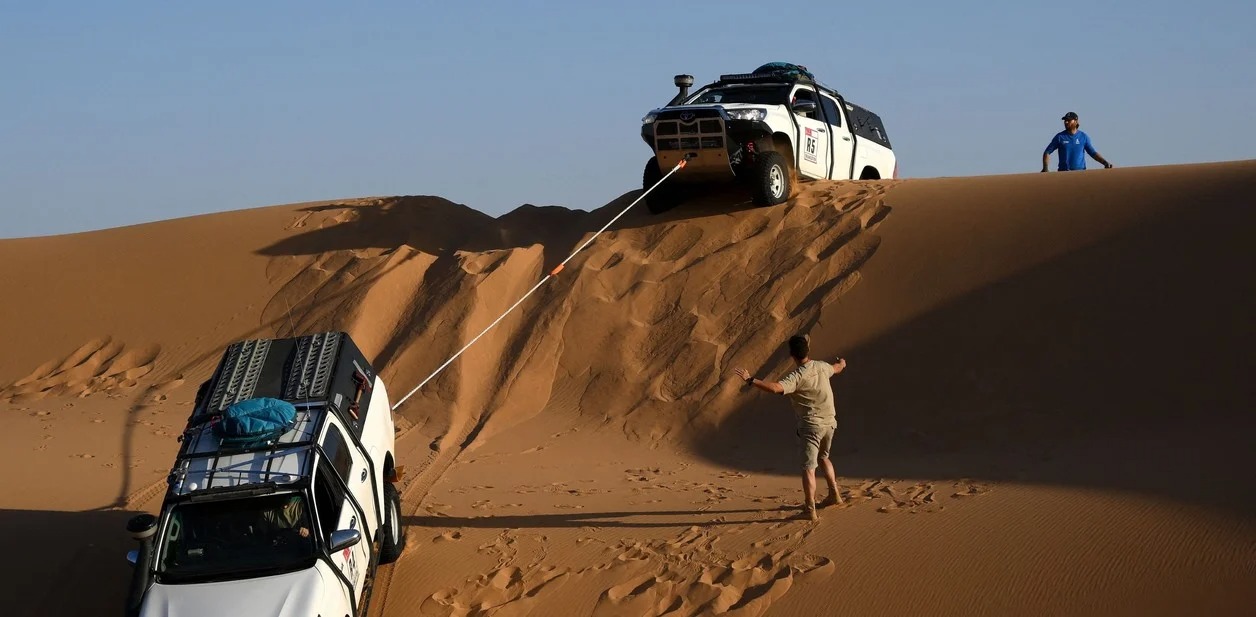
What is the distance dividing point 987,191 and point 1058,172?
129 cm

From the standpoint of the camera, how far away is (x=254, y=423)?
8430 millimetres

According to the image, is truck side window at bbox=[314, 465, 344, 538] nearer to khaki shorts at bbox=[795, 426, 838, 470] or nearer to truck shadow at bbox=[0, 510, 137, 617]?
truck shadow at bbox=[0, 510, 137, 617]

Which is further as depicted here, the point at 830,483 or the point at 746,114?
the point at 746,114

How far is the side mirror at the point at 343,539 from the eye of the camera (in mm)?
7605

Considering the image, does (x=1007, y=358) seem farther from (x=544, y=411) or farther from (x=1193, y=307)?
(x=544, y=411)

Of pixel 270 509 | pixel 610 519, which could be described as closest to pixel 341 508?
pixel 270 509

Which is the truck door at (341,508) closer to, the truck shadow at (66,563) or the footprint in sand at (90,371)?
the truck shadow at (66,563)

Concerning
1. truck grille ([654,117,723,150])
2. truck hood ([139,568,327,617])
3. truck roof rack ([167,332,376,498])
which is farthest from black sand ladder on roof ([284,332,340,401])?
truck grille ([654,117,723,150])

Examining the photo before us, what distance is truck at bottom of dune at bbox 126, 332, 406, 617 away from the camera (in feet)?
24.7

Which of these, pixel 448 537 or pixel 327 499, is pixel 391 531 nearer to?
pixel 448 537

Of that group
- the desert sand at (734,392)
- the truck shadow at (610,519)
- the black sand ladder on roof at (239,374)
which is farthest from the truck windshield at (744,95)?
the black sand ladder on roof at (239,374)

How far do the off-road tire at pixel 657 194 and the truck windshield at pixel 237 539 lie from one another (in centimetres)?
960

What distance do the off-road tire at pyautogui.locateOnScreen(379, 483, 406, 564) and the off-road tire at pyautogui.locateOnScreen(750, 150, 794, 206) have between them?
745 centimetres

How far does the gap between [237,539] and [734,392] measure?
675cm
